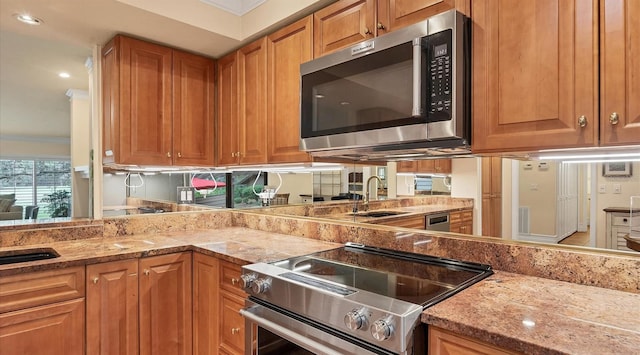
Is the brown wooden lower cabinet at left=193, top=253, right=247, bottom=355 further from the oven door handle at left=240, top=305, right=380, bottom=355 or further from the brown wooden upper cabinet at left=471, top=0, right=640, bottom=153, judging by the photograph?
the brown wooden upper cabinet at left=471, top=0, right=640, bottom=153

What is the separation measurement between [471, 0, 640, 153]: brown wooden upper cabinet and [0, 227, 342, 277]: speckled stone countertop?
116cm

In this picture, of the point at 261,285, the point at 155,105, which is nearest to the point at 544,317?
the point at 261,285

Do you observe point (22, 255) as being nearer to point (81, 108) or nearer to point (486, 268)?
point (81, 108)

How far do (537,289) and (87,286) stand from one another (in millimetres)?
2038

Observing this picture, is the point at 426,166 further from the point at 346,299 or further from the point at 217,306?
the point at 217,306

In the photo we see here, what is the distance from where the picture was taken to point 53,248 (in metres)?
1.97

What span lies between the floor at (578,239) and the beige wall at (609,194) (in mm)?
33

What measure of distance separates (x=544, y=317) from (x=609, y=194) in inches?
23.5

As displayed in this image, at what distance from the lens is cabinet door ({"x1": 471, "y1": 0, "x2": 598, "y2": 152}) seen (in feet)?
3.58

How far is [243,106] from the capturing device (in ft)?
8.07

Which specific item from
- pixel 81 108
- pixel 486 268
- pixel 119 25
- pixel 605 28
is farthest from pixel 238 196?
pixel 605 28

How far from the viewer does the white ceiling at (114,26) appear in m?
1.91

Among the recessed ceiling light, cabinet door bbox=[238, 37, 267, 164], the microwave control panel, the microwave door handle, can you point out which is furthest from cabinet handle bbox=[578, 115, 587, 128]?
the recessed ceiling light

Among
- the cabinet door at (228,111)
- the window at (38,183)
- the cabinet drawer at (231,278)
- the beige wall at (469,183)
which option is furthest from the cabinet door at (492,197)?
the window at (38,183)
